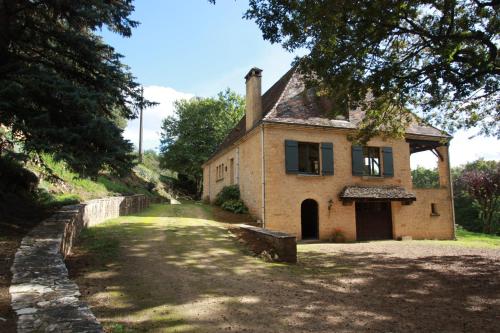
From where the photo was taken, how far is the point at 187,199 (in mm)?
38750

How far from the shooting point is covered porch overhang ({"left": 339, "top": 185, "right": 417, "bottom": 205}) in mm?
16094

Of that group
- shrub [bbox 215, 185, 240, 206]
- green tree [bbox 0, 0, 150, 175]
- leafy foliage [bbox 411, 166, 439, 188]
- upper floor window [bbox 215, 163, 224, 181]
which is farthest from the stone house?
leafy foliage [bbox 411, 166, 439, 188]

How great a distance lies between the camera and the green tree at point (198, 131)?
35.6 metres

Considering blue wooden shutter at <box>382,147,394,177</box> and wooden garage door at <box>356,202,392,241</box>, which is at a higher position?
blue wooden shutter at <box>382,147,394,177</box>

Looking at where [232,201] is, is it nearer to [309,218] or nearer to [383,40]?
Answer: [309,218]

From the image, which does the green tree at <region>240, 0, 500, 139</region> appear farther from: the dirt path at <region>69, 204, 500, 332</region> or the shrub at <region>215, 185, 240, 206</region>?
the shrub at <region>215, 185, 240, 206</region>

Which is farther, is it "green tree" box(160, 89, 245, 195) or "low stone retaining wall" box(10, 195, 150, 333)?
"green tree" box(160, 89, 245, 195)

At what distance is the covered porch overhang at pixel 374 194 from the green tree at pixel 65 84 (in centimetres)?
1037

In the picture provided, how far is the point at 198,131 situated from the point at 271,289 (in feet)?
100

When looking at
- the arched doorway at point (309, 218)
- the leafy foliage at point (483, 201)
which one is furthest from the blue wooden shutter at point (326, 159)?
the leafy foliage at point (483, 201)

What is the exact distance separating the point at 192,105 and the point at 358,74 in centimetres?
3073

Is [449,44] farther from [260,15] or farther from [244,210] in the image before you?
[244,210]

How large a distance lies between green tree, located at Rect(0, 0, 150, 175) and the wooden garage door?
12225 millimetres

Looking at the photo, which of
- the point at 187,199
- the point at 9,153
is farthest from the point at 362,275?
the point at 187,199
